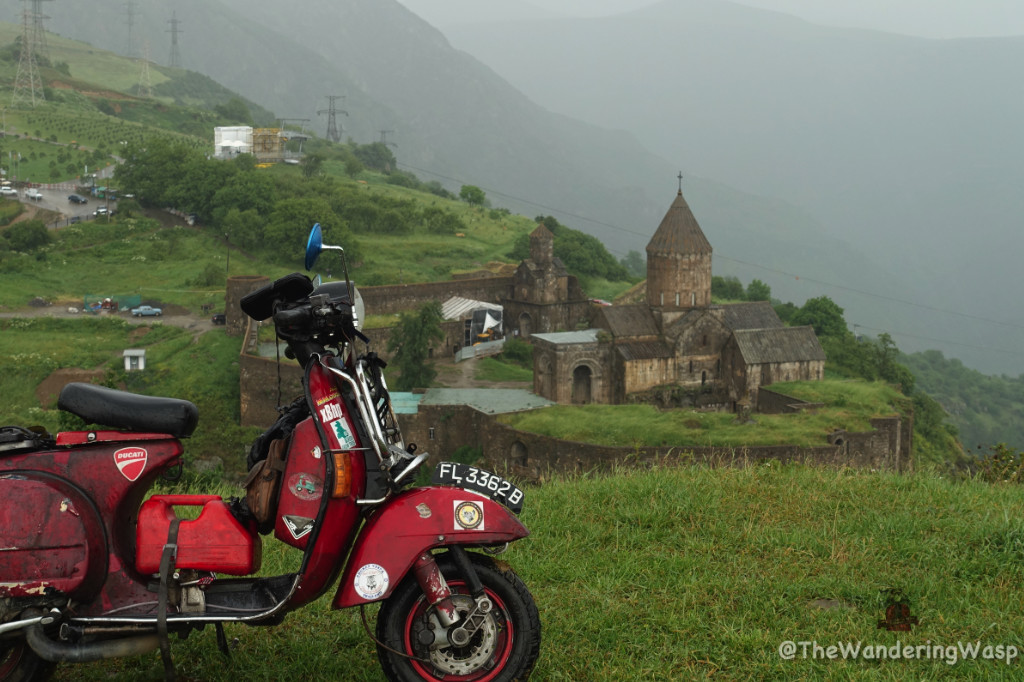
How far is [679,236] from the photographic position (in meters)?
39.0

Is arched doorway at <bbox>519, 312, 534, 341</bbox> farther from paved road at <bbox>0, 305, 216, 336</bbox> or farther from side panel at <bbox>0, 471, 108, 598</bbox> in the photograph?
side panel at <bbox>0, 471, 108, 598</bbox>

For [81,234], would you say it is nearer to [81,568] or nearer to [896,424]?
[896,424]

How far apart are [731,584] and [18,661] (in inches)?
143

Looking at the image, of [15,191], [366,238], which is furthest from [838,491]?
[15,191]

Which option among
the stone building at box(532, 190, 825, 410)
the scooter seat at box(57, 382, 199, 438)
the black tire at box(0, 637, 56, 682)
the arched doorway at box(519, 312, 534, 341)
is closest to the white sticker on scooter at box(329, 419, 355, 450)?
the scooter seat at box(57, 382, 199, 438)

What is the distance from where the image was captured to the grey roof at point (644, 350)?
3747 centimetres

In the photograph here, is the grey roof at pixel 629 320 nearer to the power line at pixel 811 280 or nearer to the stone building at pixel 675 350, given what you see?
the stone building at pixel 675 350

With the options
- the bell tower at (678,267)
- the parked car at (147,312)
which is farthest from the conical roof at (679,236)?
the parked car at (147,312)

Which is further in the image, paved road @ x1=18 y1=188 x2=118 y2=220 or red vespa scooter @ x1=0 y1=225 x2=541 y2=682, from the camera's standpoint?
paved road @ x1=18 y1=188 x2=118 y2=220

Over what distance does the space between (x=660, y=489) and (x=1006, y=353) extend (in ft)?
476

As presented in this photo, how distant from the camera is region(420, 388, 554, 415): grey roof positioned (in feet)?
104

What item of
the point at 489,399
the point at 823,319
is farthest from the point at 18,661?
the point at 823,319

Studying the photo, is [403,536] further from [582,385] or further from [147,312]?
[147,312]

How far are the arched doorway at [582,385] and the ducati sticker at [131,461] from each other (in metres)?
33.5
